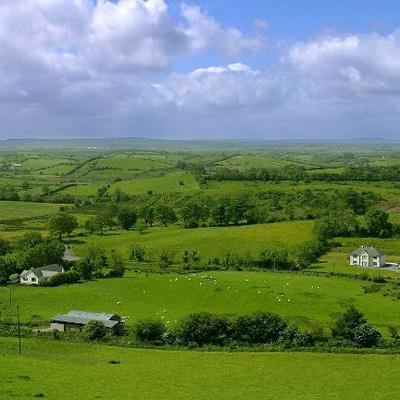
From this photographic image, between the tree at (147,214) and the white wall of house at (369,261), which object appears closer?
the white wall of house at (369,261)

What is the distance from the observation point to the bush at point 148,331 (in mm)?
58125

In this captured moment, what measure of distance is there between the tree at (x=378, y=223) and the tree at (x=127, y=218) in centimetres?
5130

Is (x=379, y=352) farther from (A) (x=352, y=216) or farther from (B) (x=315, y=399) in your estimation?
(A) (x=352, y=216)

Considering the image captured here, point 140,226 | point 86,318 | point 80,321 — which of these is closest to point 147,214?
point 140,226

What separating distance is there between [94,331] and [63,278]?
81.9ft

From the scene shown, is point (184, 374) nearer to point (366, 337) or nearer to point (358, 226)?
point (366, 337)

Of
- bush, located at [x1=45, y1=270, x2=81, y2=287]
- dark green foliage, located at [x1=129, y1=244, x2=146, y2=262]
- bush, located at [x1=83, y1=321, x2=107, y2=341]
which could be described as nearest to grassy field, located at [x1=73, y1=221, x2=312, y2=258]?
dark green foliage, located at [x1=129, y1=244, x2=146, y2=262]

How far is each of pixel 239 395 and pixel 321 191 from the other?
120 m

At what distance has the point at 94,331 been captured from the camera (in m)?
59.3

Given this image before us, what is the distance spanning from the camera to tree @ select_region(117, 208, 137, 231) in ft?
443

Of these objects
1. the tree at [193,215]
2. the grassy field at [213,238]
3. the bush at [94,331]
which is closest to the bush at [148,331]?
the bush at [94,331]

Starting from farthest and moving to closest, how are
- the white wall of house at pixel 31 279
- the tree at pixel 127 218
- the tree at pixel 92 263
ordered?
the tree at pixel 127 218
the tree at pixel 92 263
the white wall of house at pixel 31 279

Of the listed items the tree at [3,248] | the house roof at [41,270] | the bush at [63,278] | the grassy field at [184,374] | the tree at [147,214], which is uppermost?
the tree at [147,214]

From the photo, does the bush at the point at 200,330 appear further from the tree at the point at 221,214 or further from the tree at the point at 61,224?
the tree at the point at 221,214
